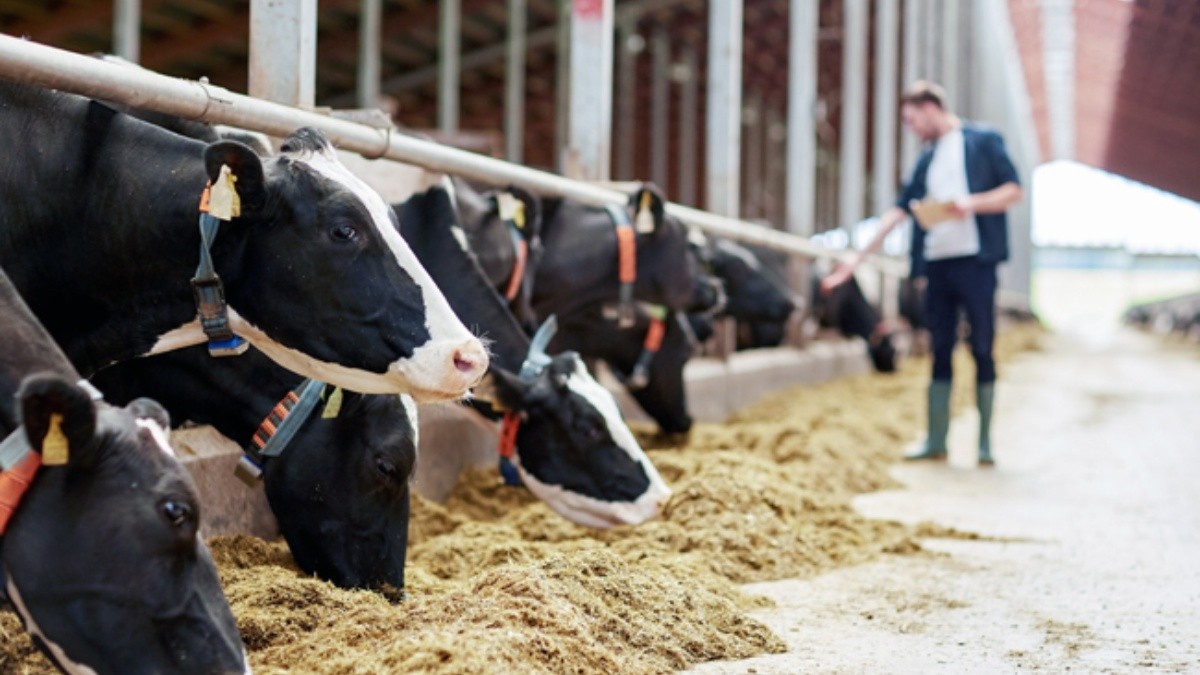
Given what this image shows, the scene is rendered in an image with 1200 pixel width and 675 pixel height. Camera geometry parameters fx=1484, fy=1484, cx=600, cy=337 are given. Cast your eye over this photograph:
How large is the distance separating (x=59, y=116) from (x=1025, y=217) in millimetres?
35469

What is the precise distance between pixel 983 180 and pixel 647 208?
229 cm

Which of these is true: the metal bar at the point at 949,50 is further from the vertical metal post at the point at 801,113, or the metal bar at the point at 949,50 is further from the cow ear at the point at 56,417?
the cow ear at the point at 56,417

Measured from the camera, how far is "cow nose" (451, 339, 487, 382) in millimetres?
2857

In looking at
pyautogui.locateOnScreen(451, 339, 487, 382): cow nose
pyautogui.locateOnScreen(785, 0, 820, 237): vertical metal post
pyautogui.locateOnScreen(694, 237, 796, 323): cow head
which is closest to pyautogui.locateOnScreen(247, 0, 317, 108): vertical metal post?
pyautogui.locateOnScreen(451, 339, 487, 382): cow nose

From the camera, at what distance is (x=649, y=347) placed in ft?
22.2

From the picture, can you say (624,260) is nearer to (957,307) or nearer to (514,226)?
(514,226)

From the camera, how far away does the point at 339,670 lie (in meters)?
2.50

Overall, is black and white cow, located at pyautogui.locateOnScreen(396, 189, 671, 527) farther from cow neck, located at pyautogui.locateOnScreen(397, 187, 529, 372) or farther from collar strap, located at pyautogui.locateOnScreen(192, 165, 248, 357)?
collar strap, located at pyautogui.locateOnScreen(192, 165, 248, 357)

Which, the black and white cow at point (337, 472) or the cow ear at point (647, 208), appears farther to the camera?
the cow ear at point (647, 208)

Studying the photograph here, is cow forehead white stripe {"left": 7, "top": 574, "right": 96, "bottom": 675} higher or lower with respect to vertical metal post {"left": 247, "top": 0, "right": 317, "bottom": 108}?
lower

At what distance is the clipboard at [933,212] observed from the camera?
23.5 feet

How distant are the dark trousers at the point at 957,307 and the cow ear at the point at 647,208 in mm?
2000

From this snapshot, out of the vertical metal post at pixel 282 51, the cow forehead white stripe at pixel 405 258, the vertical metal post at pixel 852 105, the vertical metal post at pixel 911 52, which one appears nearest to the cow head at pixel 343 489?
the cow forehead white stripe at pixel 405 258

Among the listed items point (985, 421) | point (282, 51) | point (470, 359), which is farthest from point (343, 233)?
point (985, 421)
